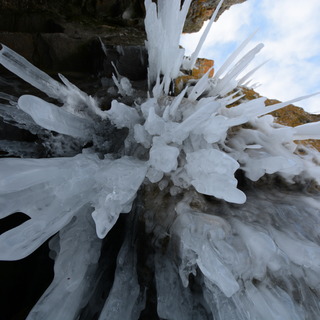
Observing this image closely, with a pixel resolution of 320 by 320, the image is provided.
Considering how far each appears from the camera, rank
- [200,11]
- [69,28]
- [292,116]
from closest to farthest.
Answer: [292,116]
[69,28]
[200,11]

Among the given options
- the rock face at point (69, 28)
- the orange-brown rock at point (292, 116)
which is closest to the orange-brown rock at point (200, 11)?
the rock face at point (69, 28)

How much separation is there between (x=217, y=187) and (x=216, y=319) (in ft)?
2.65

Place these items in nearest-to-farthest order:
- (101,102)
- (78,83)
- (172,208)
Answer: (172,208), (101,102), (78,83)

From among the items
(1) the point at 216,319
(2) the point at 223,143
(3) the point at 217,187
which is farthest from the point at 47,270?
(2) the point at 223,143

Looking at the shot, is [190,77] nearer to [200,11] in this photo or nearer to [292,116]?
[292,116]

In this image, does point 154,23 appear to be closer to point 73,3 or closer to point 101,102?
point 101,102

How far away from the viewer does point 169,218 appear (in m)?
1.82

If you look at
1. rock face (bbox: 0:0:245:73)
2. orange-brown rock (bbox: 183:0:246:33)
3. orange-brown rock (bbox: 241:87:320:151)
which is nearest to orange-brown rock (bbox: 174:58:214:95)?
orange-brown rock (bbox: 241:87:320:151)

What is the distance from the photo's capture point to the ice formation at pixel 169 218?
1.42 m

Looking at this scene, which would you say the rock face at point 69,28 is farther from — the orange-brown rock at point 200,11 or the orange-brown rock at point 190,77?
the orange-brown rock at point 190,77

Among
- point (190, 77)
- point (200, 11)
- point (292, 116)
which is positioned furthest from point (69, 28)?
point (292, 116)

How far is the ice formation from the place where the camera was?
1417 mm

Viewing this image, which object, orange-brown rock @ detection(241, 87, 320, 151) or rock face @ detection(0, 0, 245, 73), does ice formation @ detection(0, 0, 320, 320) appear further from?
rock face @ detection(0, 0, 245, 73)

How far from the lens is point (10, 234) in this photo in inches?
50.4
